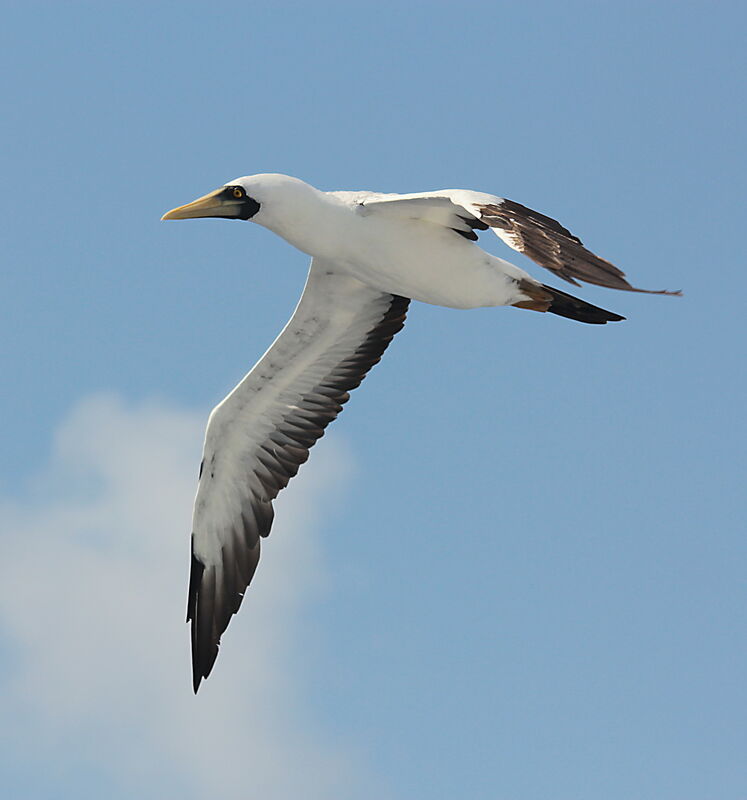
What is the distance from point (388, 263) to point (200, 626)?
4.69 metres

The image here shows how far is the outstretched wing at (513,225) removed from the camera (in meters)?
9.49

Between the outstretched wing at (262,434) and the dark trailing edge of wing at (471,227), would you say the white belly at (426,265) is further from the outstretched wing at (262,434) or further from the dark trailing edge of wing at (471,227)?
the outstretched wing at (262,434)

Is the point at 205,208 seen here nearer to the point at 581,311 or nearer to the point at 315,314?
the point at 315,314

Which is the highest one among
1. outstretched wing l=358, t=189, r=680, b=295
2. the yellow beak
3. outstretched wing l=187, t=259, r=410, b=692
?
outstretched wing l=358, t=189, r=680, b=295

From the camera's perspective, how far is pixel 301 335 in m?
13.6

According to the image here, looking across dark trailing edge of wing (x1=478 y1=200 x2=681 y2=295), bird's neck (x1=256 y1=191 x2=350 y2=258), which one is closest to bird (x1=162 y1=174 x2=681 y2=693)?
bird's neck (x1=256 y1=191 x2=350 y2=258)

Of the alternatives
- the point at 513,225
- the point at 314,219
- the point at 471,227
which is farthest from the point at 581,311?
Result: the point at 513,225

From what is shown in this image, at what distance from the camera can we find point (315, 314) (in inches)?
533

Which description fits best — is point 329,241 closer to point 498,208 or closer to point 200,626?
point 498,208

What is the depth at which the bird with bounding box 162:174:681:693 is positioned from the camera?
11.8 m

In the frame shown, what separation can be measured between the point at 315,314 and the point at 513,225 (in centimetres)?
398

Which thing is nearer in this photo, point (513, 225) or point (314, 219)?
point (513, 225)

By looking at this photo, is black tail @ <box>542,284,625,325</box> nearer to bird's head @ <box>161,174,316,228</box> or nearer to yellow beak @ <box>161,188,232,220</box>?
bird's head @ <box>161,174,316,228</box>

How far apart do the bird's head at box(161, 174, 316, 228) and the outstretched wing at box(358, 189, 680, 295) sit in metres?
0.63
